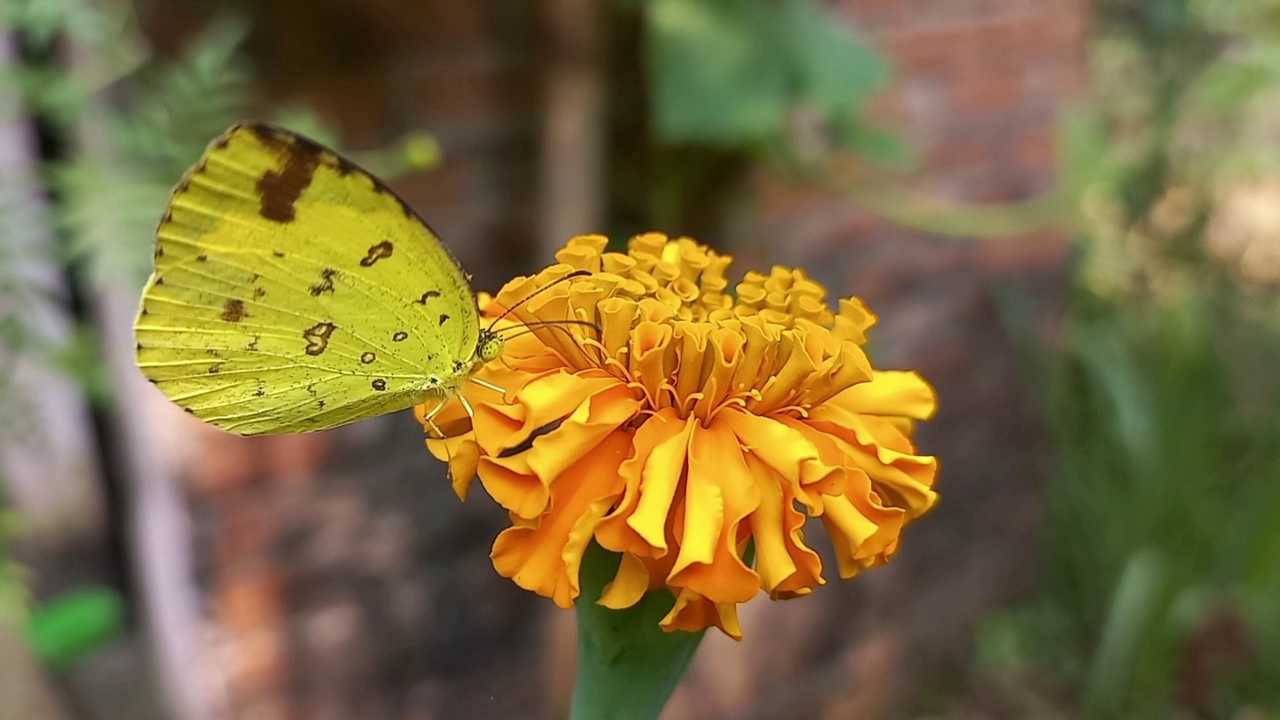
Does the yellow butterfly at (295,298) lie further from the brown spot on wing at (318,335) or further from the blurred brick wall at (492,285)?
the blurred brick wall at (492,285)

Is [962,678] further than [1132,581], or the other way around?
[962,678]

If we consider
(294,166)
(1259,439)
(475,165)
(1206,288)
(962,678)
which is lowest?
(962,678)

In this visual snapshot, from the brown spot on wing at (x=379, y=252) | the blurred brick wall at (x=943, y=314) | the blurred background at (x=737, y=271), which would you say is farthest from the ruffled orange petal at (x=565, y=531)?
the blurred brick wall at (x=943, y=314)

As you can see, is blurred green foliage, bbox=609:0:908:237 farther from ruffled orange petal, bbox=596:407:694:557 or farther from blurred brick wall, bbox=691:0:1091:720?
ruffled orange petal, bbox=596:407:694:557

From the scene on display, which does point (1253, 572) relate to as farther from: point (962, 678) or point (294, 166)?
point (294, 166)

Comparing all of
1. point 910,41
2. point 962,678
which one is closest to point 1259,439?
point 962,678

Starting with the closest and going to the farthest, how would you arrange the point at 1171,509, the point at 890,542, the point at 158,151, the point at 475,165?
the point at 890,542
the point at 158,151
the point at 475,165
the point at 1171,509
